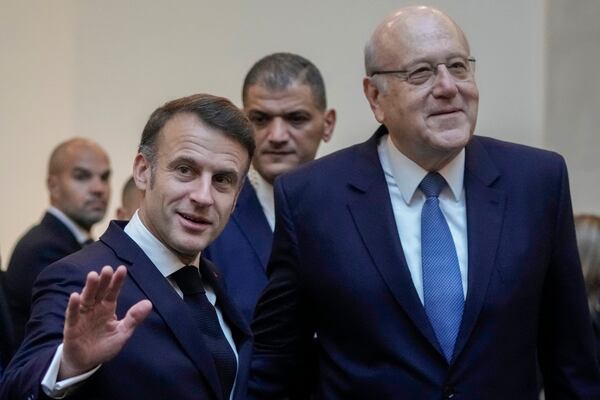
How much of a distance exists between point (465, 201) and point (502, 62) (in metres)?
3.71

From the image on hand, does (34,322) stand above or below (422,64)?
below

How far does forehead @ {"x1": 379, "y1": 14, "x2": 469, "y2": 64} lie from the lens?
3367 millimetres

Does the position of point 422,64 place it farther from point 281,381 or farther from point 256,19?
point 256,19

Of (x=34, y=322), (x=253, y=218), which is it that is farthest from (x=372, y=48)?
(x=34, y=322)

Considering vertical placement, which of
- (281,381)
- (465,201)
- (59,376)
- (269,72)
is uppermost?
(269,72)

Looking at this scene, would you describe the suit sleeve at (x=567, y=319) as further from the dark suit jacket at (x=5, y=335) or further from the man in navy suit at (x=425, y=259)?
the dark suit jacket at (x=5, y=335)

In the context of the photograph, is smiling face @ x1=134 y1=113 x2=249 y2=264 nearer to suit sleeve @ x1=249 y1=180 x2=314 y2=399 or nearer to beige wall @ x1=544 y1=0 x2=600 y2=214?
suit sleeve @ x1=249 y1=180 x2=314 y2=399

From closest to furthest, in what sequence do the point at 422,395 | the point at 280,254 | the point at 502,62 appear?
the point at 422,395 < the point at 280,254 < the point at 502,62

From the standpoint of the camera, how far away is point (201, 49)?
754 centimetres

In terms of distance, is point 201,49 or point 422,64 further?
point 201,49

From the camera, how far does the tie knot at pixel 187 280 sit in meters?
3.01

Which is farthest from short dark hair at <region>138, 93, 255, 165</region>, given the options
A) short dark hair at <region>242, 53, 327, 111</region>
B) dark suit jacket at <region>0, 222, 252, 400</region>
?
short dark hair at <region>242, 53, 327, 111</region>

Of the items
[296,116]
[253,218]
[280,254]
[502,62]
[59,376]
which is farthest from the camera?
[502,62]

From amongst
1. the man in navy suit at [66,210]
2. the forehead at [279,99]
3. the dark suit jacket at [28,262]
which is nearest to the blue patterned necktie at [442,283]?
the forehead at [279,99]
